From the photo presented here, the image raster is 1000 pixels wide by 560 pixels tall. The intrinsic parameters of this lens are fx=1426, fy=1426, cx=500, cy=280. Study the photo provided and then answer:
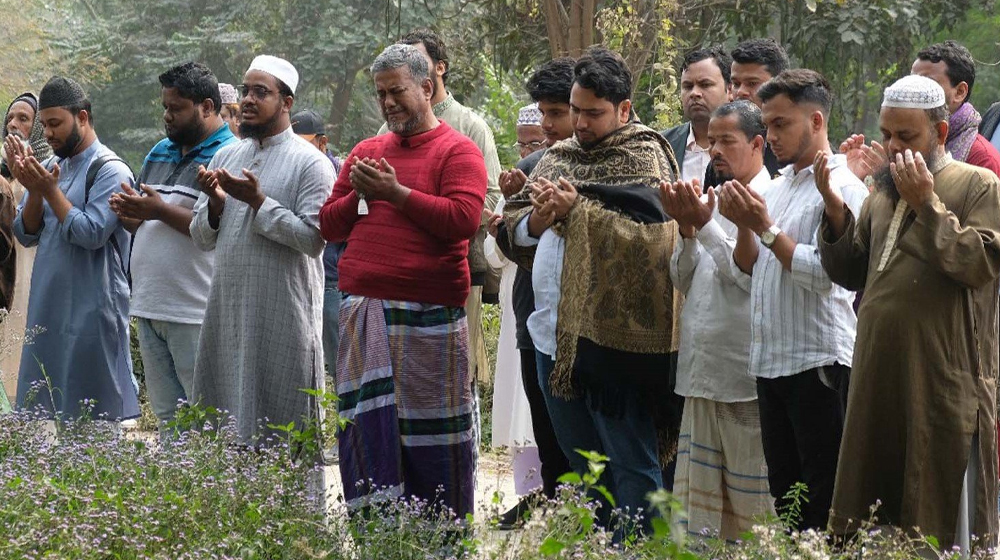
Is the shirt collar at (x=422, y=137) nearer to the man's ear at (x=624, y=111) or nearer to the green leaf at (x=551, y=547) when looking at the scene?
the man's ear at (x=624, y=111)

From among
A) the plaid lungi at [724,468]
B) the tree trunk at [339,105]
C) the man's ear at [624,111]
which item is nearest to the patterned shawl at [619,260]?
the man's ear at [624,111]

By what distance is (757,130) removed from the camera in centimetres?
530

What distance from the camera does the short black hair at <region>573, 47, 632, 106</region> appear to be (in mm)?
5379

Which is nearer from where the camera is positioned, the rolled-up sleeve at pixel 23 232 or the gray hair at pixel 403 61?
the gray hair at pixel 403 61

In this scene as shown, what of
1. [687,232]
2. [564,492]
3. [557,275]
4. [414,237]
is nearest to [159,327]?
[414,237]

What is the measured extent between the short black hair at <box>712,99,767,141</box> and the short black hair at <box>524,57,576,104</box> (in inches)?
35.4

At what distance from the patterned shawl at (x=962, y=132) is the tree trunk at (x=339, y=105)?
2891 centimetres

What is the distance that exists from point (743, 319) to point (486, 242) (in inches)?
76.6

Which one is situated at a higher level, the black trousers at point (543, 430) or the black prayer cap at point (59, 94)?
the black prayer cap at point (59, 94)

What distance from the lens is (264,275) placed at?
6090 millimetres

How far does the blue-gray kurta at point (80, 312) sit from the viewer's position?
22.5 ft

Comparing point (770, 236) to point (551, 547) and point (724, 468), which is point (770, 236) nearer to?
point (724, 468)

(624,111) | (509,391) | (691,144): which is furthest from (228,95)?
(624,111)

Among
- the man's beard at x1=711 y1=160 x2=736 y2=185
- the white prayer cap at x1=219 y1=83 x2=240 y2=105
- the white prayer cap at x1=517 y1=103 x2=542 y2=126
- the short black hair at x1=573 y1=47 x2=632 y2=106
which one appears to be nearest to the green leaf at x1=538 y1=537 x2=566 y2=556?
the man's beard at x1=711 y1=160 x2=736 y2=185
